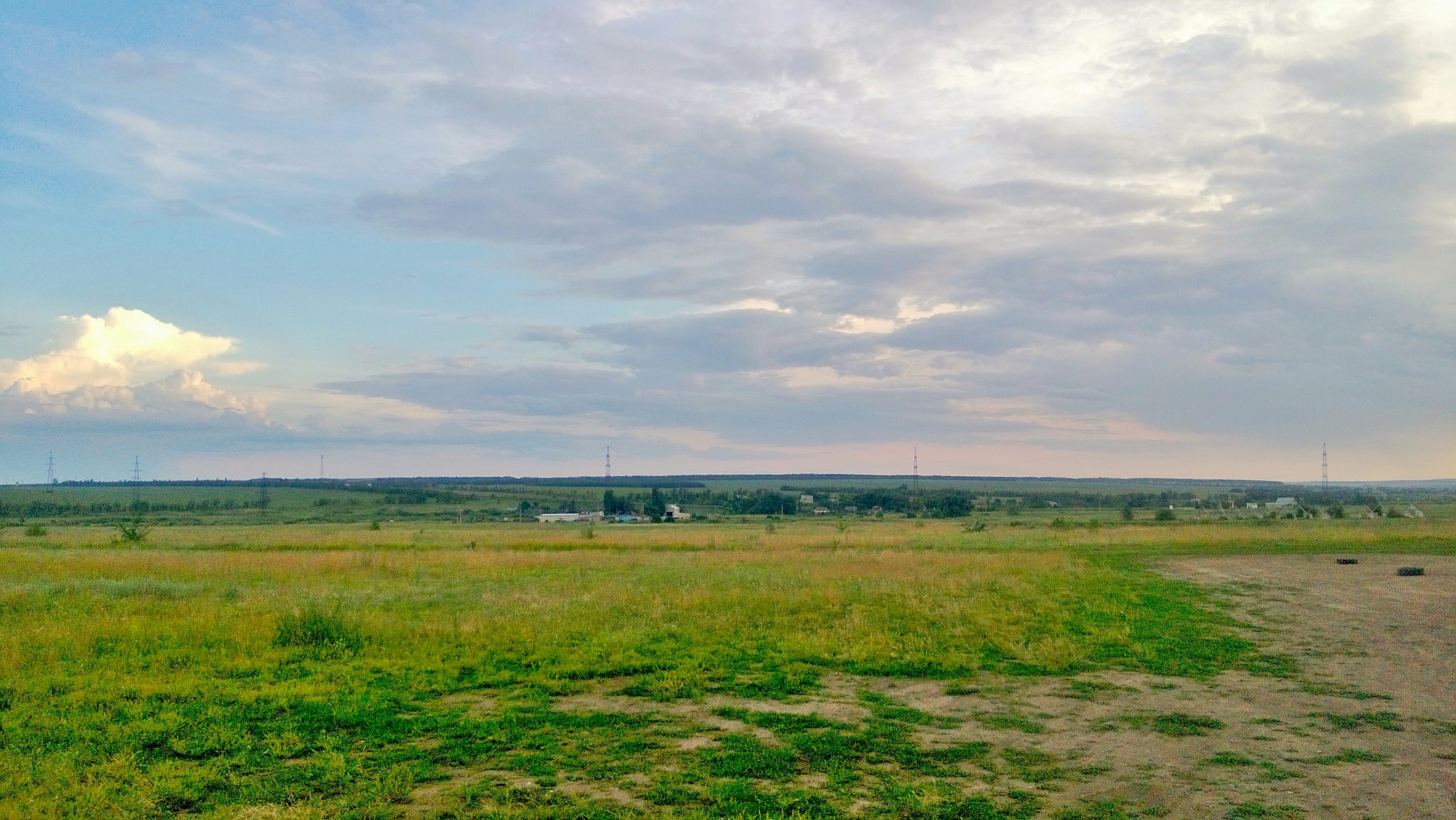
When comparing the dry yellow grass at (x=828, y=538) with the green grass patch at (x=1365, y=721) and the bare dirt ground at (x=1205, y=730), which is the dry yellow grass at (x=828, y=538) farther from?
the green grass patch at (x=1365, y=721)

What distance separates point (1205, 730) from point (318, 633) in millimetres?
13085

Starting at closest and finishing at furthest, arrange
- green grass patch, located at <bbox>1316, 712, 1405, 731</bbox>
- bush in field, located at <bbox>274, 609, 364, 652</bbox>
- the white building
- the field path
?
the field path < green grass patch, located at <bbox>1316, 712, 1405, 731</bbox> < bush in field, located at <bbox>274, 609, 364, 652</bbox> < the white building

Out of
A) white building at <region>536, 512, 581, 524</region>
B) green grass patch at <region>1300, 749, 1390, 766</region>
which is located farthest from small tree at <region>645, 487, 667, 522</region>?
green grass patch at <region>1300, 749, 1390, 766</region>

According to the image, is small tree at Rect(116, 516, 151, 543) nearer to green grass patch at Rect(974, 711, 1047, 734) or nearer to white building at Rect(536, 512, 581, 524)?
white building at Rect(536, 512, 581, 524)

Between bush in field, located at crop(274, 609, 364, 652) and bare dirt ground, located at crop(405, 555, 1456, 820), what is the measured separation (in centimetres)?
517

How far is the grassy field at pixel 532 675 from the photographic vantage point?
7.42 m

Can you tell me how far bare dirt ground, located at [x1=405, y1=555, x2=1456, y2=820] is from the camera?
7.33 metres

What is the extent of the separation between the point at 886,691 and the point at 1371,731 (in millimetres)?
5339

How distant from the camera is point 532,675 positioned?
40.5 feet

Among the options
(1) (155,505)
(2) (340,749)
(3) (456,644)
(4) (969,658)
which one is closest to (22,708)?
(2) (340,749)

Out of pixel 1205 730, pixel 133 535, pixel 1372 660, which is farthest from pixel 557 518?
pixel 1205 730

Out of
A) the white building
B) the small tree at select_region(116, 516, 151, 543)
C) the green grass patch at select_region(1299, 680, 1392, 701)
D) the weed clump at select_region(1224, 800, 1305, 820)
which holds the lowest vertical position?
the white building

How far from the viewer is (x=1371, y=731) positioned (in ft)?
31.0

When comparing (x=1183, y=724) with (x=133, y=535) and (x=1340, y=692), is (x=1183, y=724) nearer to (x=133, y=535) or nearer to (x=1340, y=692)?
(x=1340, y=692)
